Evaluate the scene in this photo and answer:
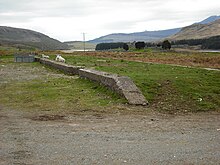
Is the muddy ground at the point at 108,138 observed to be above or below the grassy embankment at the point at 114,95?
below

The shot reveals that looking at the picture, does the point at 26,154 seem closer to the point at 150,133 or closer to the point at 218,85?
the point at 150,133

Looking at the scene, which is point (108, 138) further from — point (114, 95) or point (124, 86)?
point (114, 95)

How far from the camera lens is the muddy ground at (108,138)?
6.64 m

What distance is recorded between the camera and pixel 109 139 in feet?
26.5

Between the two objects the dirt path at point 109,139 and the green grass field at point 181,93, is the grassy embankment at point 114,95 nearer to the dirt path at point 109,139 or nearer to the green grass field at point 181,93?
the green grass field at point 181,93

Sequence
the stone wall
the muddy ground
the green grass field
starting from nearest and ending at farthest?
1. the muddy ground
2. the green grass field
3. the stone wall

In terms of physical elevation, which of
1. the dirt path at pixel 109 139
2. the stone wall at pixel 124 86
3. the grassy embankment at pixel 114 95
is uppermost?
the stone wall at pixel 124 86

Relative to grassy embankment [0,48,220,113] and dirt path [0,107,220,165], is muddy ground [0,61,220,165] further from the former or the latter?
grassy embankment [0,48,220,113]

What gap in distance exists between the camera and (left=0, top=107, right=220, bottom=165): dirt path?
21.8 ft

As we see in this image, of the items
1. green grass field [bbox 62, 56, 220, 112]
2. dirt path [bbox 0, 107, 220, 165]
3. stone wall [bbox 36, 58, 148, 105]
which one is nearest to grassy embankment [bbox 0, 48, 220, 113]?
green grass field [bbox 62, 56, 220, 112]

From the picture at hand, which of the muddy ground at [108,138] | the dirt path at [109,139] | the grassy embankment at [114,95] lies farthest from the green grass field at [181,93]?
the dirt path at [109,139]

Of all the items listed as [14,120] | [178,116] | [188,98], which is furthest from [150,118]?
[14,120]

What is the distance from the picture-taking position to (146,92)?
1381cm

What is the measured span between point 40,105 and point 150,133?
521 cm
